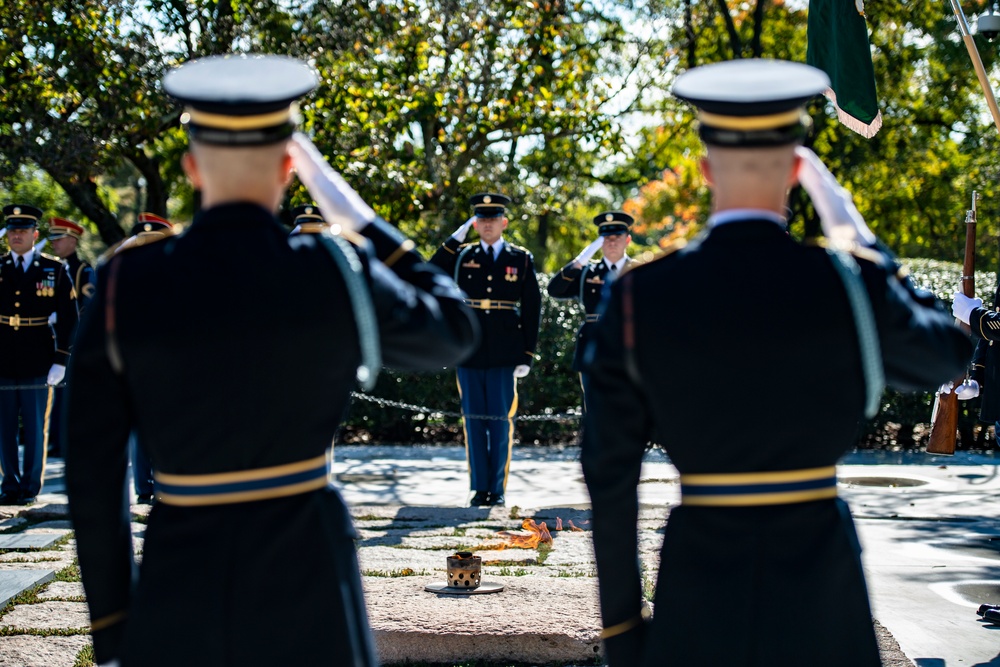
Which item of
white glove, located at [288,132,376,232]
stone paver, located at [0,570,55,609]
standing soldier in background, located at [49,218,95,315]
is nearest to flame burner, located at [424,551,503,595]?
stone paver, located at [0,570,55,609]

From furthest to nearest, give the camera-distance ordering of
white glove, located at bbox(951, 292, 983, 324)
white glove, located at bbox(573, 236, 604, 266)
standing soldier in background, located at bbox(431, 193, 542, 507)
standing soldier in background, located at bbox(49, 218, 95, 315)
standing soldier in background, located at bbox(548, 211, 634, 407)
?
white glove, located at bbox(573, 236, 604, 266), standing soldier in background, located at bbox(548, 211, 634, 407), standing soldier in background, located at bbox(49, 218, 95, 315), standing soldier in background, located at bbox(431, 193, 542, 507), white glove, located at bbox(951, 292, 983, 324)

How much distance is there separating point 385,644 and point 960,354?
9.29 ft

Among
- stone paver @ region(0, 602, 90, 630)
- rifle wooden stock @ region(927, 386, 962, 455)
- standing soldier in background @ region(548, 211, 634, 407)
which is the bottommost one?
stone paver @ region(0, 602, 90, 630)

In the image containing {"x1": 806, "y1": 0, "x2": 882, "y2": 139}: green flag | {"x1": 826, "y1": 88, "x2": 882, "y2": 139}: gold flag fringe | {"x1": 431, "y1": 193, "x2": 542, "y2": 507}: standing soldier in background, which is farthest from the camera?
{"x1": 431, "y1": 193, "x2": 542, "y2": 507}: standing soldier in background

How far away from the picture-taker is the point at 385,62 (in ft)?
46.9

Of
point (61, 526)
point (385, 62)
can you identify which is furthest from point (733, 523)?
point (385, 62)

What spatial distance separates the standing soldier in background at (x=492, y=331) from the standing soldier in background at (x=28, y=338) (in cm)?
296

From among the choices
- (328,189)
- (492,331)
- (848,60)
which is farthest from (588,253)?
(328,189)

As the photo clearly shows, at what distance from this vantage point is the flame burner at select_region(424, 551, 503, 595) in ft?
17.2

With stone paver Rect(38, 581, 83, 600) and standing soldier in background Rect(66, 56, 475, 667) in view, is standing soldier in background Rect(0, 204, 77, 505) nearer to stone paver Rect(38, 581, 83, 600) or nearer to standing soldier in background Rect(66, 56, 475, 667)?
stone paver Rect(38, 581, 83, 600)

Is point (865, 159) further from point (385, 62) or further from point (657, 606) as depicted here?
point (657, 606)

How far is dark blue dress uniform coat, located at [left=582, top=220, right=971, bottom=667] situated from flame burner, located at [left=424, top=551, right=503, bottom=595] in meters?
2.94

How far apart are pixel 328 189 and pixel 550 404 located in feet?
35.0

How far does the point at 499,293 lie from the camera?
9008 millimetres
